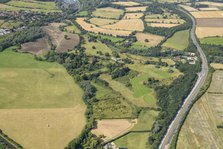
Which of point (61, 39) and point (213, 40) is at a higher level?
point (213, 40)

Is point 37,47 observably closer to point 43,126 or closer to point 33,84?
point 33,84

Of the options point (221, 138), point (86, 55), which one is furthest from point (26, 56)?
point (221, 138)

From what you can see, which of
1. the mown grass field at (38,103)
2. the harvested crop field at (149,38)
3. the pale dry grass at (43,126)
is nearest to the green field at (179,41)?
the harvested crop field at (149,38)

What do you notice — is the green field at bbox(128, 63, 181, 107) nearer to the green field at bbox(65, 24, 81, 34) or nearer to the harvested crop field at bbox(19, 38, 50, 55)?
the harvested crop field at bbox(19, 38, 50, 55)

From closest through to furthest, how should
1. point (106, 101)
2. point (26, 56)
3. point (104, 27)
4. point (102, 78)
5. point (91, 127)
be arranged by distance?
point (91, 127) → point (106, 101) → point (102, 78) → point (26, 56) → point (104, 27)

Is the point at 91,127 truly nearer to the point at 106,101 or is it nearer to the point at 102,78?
the point at 106,101

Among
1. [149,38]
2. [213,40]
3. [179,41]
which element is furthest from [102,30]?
[213,40]

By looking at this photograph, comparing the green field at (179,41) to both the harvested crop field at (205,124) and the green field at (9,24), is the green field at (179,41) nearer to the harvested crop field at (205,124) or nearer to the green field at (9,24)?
the harvested crop field at (205,124)
